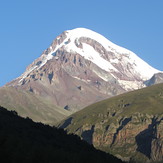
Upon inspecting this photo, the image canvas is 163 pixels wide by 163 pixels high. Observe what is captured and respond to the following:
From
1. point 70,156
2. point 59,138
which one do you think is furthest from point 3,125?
point 70,156

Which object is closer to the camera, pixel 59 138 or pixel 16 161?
pixel 16 161

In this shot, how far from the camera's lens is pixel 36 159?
283 feet

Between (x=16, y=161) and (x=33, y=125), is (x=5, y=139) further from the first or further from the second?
(x=33, y=125)

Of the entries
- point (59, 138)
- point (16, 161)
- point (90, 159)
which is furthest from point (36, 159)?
point (59, 138)

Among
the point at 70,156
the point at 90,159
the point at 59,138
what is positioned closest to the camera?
the point at 70,156

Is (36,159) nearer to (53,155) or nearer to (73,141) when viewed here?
(53,155)

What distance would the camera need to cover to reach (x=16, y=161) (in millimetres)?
84000

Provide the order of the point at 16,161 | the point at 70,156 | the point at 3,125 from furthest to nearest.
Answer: the point at 3,125, the point at 70,156, the point at 16,161

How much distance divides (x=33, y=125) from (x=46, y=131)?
660 centimetres

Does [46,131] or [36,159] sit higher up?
[46,131]

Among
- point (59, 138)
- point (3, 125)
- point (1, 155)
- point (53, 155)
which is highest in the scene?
point (59, 138)

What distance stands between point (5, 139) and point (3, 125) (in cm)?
5049

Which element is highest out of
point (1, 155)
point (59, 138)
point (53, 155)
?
point (59, 138)

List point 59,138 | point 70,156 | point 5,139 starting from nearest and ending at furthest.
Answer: point 5,139 → point 70,156 → point 59,138
